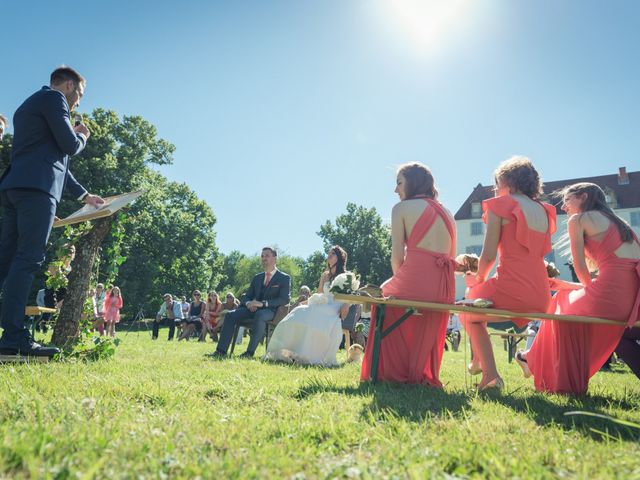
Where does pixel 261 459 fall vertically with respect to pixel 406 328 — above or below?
below

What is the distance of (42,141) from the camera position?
4312 mm

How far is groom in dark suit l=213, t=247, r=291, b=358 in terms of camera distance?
843cm

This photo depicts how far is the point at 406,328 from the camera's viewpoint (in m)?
4.64

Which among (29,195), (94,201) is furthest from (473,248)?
(29,195)

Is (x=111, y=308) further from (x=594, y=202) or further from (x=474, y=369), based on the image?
(x=594, y=202)

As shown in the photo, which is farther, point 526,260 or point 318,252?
point 318,252

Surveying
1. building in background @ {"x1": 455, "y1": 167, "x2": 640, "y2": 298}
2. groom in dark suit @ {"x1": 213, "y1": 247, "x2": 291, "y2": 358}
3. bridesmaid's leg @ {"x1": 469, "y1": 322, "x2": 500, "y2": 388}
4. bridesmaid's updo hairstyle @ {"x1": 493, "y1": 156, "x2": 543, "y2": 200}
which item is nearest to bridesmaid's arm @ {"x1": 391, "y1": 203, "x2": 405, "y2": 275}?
bridesmaid's leg @ {"x1": 469, "y1": 322, "x2": 500, "y2": 388}

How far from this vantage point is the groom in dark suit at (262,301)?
8.43m

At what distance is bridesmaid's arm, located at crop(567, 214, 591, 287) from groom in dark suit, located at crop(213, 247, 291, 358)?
503 cm

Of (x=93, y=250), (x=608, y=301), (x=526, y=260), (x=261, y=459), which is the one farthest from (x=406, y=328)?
(x=93, y=250)

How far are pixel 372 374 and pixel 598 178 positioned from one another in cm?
5206

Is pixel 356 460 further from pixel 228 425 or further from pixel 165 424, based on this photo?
pixel 165 424

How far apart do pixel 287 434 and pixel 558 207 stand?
45307 mm

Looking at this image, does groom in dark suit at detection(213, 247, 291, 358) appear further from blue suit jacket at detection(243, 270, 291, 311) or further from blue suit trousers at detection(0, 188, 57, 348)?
blue suit trousers at detection(0, 188, 57, 348)
